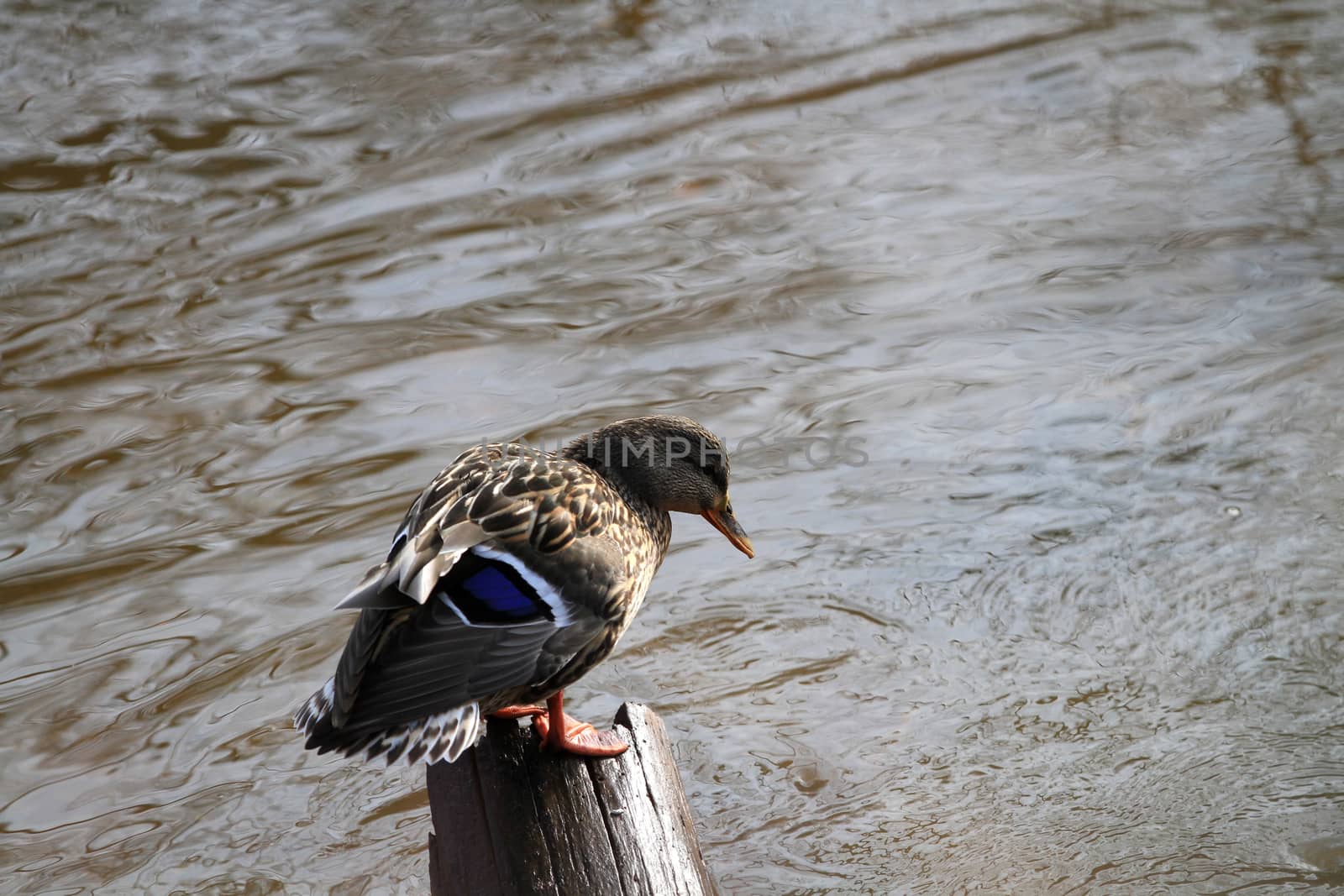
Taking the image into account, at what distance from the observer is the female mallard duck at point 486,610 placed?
2744 mm

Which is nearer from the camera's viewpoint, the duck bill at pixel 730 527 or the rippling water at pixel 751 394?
the duck bill at pixel 730 527

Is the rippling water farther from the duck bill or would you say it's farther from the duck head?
the duck head

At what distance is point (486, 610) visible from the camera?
9.51 ft

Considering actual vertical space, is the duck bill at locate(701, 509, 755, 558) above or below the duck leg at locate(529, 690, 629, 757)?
below

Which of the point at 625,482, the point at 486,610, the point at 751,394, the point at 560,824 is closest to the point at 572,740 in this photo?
the point at 560,824

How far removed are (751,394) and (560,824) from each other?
12.1ft

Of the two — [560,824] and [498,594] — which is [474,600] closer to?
[498,594]

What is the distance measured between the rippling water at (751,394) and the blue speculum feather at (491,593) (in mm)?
1590

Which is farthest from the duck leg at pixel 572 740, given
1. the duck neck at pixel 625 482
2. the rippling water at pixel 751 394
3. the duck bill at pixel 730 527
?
the rippling water at pixel 751 394

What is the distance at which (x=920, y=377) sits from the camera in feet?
21.0

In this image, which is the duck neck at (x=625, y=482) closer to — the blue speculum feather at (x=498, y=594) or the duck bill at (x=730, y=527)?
the duck bill at (x=730, y=527)

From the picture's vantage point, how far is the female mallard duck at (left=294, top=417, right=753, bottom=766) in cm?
274

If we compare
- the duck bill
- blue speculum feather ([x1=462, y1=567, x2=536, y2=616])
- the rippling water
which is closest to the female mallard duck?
blue speculum feather ([x1=462, y1=567, x2=536, y2=616])

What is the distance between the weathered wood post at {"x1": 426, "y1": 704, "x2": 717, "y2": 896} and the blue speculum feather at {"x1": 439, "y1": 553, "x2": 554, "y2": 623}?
294mm
